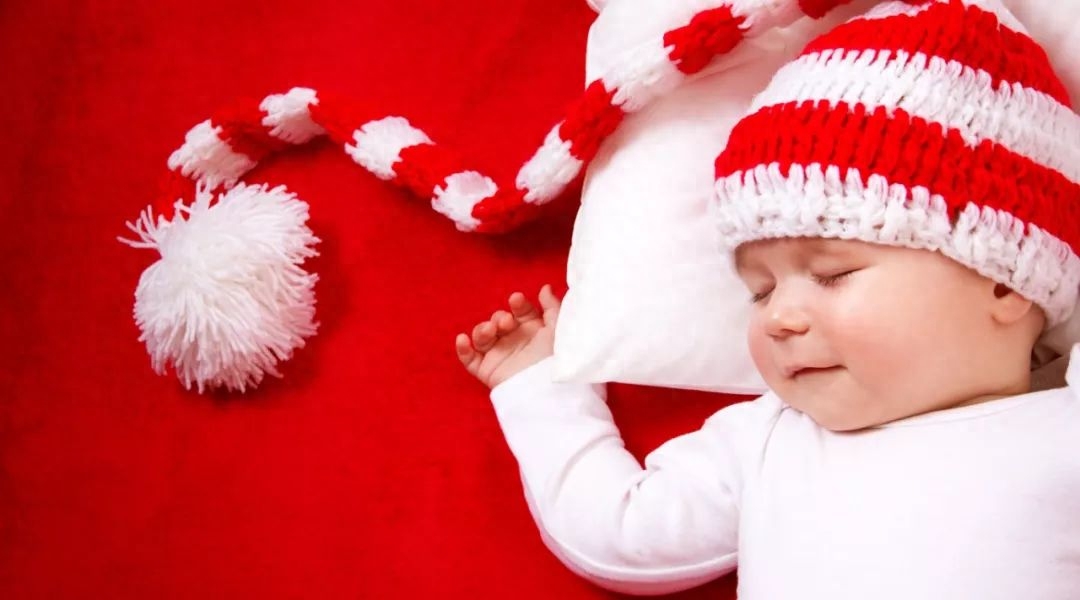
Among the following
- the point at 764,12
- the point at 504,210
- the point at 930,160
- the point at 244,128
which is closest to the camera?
the point at 930,160

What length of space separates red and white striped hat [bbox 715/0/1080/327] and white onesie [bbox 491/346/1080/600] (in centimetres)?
13

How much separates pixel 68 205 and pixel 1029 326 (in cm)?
100

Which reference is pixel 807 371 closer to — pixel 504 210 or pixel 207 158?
pixel 504 210

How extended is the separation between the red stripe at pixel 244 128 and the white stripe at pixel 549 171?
1.02 feet

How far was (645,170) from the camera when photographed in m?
0.95

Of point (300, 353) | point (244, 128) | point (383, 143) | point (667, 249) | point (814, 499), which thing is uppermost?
point (244, 128)

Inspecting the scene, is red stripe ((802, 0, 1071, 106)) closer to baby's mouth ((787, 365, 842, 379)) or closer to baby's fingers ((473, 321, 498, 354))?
baby's mouth ((787, 365, 842, 379))

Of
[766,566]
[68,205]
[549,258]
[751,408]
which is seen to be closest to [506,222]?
[549,258]

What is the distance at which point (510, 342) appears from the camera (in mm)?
1040

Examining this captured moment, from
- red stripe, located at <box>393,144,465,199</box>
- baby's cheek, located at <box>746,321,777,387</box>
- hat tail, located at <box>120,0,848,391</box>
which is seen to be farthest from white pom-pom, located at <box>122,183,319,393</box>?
baby's cheek, located at <box>746,321,777,387</box>

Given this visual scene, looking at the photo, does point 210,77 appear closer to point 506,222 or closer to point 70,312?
point 70,312

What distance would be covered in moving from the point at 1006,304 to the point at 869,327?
11 cm

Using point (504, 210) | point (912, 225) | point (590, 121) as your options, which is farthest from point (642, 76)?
point (912, 225)

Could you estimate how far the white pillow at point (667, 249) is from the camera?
0.93 metres
